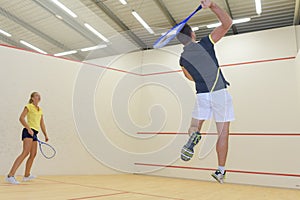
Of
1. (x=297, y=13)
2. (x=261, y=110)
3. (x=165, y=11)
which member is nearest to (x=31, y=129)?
(x=261, y=110)

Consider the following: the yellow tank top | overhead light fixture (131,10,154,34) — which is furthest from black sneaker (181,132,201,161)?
overhead light fixture (131,10,154,34)

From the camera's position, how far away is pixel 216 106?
1.40m

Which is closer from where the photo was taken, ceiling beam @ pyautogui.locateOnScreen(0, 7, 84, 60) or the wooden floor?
the wooden floor

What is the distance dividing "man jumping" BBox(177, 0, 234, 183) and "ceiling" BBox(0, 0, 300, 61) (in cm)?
291

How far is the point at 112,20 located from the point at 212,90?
4139 mm

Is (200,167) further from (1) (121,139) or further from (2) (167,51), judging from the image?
(2) (167,51)

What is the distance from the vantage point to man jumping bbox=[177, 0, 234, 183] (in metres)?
1.36

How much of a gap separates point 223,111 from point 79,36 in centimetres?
554

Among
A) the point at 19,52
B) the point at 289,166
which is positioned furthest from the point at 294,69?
the point at 19,52

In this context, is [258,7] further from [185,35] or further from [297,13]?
[185,35]

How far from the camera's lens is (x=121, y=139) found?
171 inches

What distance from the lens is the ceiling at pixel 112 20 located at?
14.1 feet

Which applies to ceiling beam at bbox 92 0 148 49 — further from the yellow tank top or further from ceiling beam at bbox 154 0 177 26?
the yellow tank top

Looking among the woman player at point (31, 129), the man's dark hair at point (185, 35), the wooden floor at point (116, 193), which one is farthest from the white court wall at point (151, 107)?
the man's dark hair at point (185, 35)
